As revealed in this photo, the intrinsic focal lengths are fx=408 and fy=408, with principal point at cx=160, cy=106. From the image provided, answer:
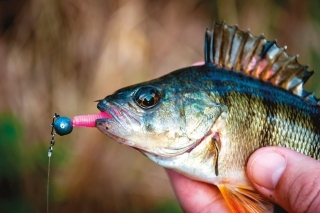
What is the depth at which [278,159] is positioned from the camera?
1.89 m

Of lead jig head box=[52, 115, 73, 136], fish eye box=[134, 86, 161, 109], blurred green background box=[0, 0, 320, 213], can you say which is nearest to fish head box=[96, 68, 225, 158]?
fish eye box=[134, 86, 161, 109]

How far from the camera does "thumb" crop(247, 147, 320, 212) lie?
1.76m

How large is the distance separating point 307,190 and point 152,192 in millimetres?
2219

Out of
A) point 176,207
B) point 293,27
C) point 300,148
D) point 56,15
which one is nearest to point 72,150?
point 176,207

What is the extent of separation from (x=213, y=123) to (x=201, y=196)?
1.88ft

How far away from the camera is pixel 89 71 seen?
3984 millimetres

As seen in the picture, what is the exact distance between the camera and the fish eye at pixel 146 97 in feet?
6.32

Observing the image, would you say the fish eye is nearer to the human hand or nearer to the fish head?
the fish head

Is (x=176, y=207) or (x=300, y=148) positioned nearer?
(x=300, y=148)

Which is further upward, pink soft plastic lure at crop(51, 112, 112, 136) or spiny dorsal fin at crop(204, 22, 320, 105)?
spiny dorsal fin at crop(204, 22, 320, 105)

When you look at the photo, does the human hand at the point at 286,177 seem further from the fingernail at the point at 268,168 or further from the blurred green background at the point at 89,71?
the blurred green background at the point at 89,71

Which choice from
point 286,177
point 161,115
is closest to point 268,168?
point 286,177

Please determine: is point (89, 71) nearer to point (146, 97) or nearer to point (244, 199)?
point (146, 97)

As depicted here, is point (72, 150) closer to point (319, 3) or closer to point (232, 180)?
point (232, 180)
